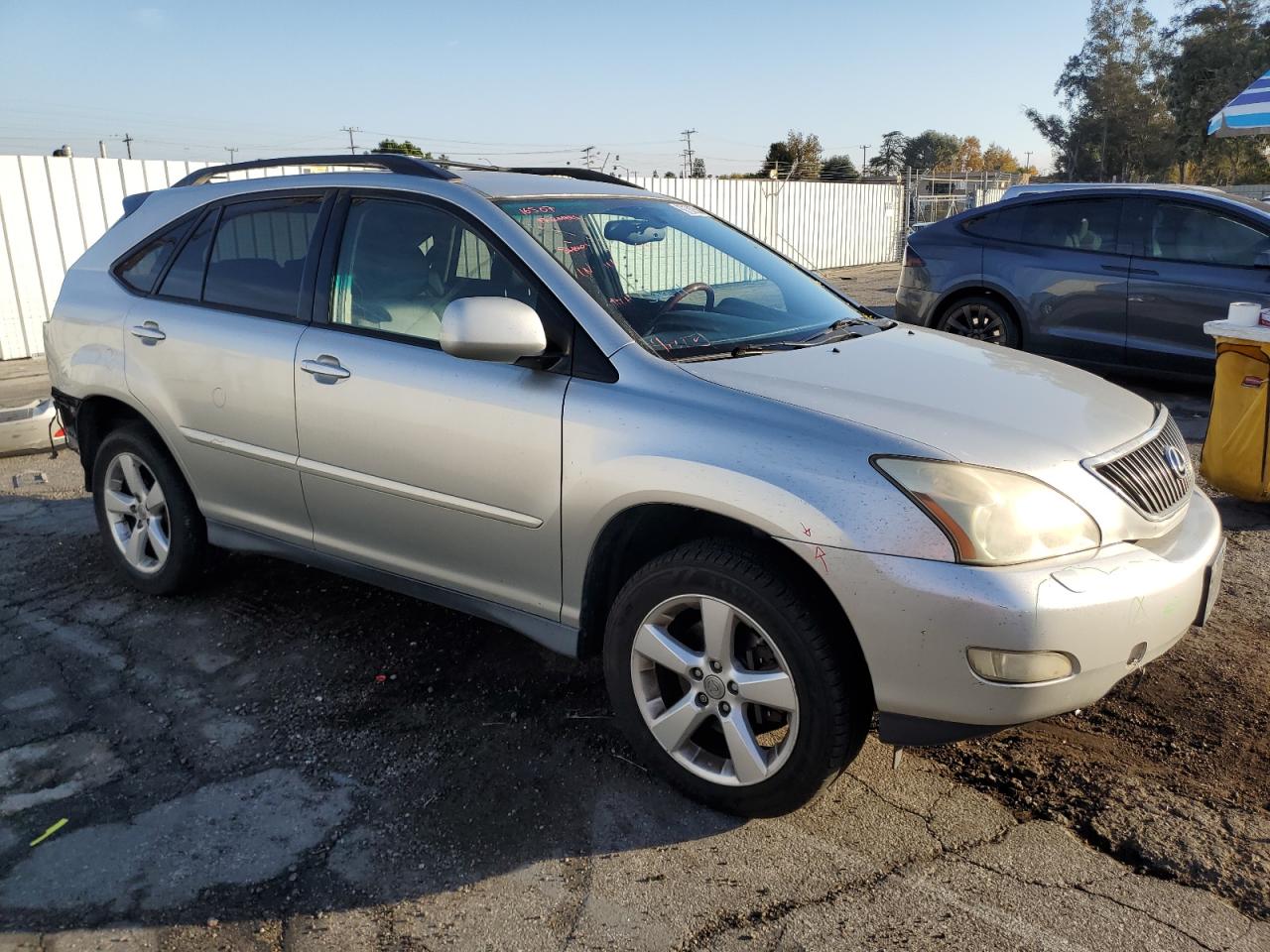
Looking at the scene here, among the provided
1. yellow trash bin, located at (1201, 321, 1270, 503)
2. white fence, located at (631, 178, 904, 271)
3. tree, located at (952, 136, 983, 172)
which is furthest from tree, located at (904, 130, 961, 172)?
yellow trash bin, located at (1201, 321, 1270, 503)

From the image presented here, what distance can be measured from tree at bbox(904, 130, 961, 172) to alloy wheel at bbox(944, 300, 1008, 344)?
280 ft

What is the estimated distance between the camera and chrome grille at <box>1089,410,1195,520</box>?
2.68 metres

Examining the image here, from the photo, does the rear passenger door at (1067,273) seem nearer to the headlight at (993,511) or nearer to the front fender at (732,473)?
the headlight at (993,511)

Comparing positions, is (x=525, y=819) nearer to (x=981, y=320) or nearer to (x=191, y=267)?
(x=191, y=267)

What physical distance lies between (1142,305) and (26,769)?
778 cm

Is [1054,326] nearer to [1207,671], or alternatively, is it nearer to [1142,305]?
[1142,305]

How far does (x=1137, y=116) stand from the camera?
2333 inches

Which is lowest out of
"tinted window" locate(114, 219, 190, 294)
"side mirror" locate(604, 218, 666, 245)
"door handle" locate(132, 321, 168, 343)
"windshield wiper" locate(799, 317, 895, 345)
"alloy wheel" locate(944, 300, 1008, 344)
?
"alloy wheel" locate(944, 300, 1008, 344)

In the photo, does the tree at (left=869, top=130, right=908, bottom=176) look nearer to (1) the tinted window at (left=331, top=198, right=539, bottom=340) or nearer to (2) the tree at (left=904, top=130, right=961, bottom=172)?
(2) the tree at (left=904, top=130, right=961, bottom=172)

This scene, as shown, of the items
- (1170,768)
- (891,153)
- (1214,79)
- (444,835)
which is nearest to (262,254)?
(444,835)

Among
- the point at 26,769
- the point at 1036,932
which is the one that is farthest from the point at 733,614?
the point at 26,769

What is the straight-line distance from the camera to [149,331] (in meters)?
4.10

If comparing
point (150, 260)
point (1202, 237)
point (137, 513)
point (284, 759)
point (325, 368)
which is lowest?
point (284, 759)

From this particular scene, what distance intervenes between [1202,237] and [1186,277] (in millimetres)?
363
